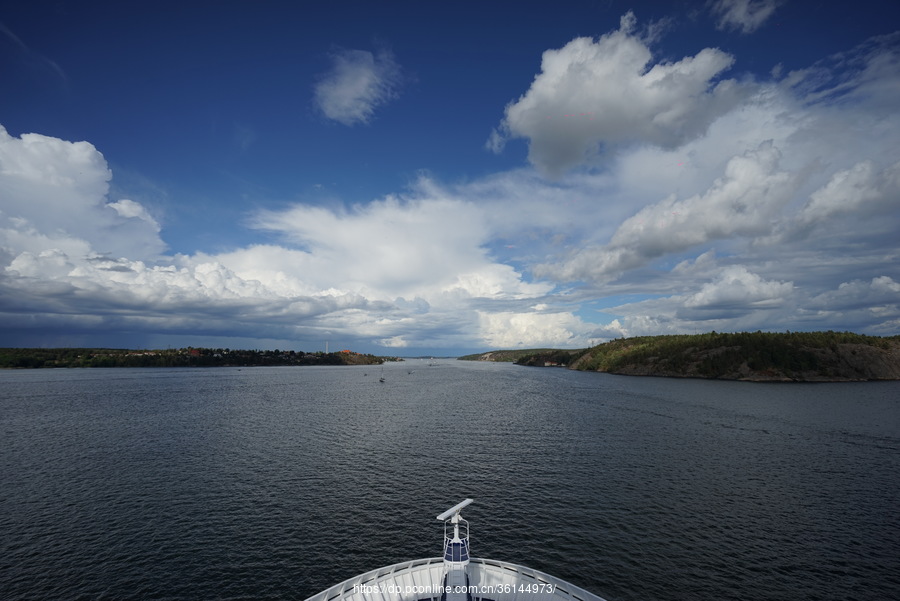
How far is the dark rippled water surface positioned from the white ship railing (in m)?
7.57

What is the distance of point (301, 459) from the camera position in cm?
7900

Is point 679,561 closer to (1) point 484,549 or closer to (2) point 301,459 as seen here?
(1) point 484,549

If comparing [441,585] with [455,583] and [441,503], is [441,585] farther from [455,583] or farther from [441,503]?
[441,503]

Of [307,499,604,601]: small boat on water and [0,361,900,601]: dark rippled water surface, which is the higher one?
[307,499,604,601]: small boat on water

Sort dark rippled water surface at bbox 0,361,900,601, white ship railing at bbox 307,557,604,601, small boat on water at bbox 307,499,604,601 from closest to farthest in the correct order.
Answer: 1. small boat on water at bbox 307,499,604,601
2. white ship railing at bbox 307,557,604,601
3. dark rippled water surface at bbox 0,361,900,601

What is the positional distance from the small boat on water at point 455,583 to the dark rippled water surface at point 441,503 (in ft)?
25.4

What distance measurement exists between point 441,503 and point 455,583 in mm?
28370

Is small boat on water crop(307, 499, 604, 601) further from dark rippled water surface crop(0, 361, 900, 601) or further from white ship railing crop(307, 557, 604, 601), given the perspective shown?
dark rippled water surface crop(0, 361, 900, 601)

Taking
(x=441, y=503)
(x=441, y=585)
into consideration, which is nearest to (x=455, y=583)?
(x=441, y=585)

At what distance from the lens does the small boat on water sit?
3089 centimetres

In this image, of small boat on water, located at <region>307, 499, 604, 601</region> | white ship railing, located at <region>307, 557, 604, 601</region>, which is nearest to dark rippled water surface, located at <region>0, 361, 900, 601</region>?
white ship railing, located at <region>307, 557, 604, 601</region>

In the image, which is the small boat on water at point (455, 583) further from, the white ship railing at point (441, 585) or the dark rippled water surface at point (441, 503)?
the dark rippled water surface at point (441, 503)

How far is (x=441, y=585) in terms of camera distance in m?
33.8

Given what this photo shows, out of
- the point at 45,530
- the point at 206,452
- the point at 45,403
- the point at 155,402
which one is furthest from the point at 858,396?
the point at 45,403
